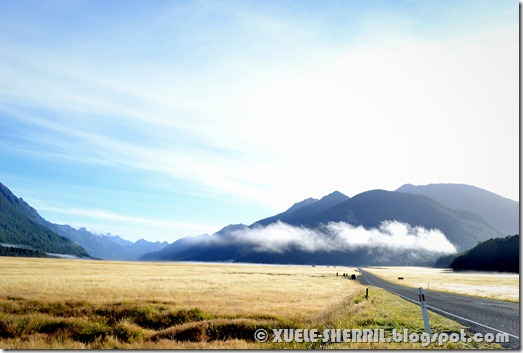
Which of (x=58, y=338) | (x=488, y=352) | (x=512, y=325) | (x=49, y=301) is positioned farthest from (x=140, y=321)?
(x=512, y=325)

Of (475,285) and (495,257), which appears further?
(495,257)

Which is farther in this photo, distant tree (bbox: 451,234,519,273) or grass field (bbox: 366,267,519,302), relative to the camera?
distant tree (bbox: 451,234,519,273)

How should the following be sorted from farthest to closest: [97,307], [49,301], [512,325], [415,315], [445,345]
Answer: [49,301] → [97,307] → [415,315] → [512,325] → [445,345]

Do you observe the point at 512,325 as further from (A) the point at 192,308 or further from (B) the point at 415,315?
(A) the point at 192,308

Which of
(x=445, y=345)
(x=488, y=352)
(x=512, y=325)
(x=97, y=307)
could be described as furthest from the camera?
(x=97, y=307)

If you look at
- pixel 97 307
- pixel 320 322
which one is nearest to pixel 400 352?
pixel 320 322

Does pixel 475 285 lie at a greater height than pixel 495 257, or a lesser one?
lesser

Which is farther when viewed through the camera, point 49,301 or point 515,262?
point 515,262

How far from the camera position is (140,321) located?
79.0 feet

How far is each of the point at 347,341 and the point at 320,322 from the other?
5458 millimetres

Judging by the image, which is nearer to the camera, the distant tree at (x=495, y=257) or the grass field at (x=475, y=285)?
the grass field at (x=475, y=285)

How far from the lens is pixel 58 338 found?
19.5 m

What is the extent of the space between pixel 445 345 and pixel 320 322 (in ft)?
23.4

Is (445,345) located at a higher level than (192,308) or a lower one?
higher
